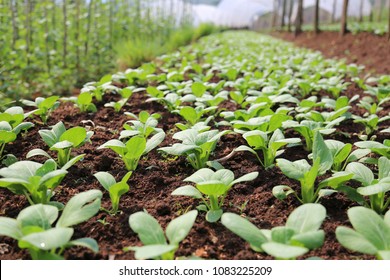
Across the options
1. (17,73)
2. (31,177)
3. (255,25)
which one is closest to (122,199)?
(31,177)

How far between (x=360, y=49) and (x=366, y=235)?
8.56m

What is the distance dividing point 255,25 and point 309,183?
36.4 meters

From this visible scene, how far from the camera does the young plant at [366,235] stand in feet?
4.43

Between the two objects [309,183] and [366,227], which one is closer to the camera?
[366,227]

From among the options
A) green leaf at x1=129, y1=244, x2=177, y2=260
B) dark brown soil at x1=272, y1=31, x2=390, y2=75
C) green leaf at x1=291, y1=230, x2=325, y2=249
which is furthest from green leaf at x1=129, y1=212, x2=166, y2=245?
dark brown soil at x1=272, y1=31, x2=390, y2=75

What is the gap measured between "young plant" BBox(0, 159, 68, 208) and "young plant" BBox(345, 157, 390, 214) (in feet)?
3.98

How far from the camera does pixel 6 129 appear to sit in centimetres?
230

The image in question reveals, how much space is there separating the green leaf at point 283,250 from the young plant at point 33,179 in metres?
0.84

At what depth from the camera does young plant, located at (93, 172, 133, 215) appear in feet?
5.79

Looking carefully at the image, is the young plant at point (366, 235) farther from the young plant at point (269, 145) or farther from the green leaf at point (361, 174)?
the young plant at point (269, 145)

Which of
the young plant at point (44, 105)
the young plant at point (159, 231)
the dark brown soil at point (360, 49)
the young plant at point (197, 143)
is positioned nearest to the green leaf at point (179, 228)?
the young plant at point (159, 231)

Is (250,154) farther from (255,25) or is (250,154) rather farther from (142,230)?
(255,25)

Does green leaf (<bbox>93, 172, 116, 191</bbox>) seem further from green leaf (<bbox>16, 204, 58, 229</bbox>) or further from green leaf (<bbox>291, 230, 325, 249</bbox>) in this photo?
green leaf (<bbox>291, 230, 325, 249</bbox>)
